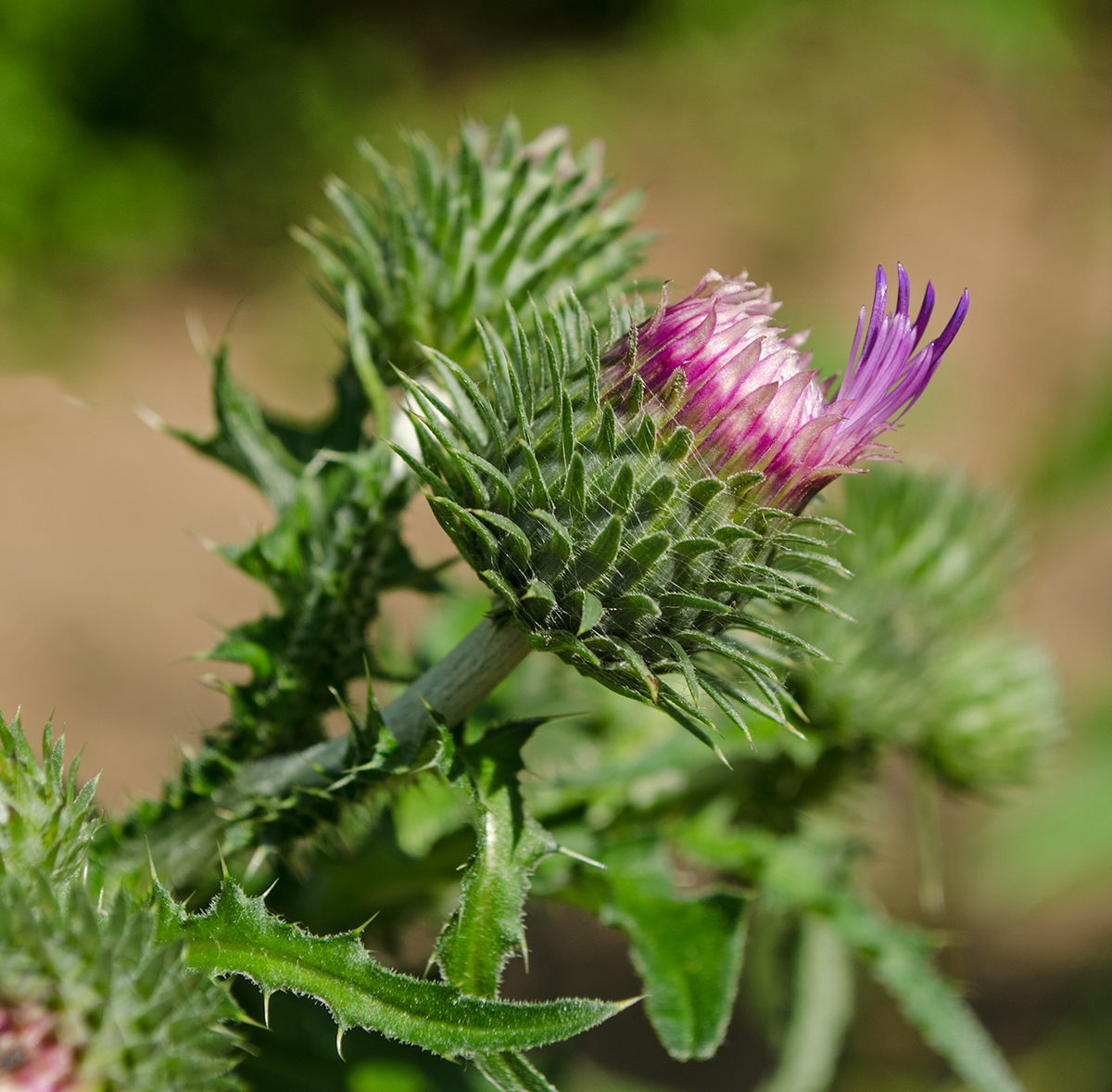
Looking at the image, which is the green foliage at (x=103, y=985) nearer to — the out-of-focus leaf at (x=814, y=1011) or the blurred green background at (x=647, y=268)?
the blurred green background at (x=647, y=268)

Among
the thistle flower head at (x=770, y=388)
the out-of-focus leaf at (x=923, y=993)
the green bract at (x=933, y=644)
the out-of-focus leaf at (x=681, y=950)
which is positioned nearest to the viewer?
the thistle flower head at (x=770, y=388)

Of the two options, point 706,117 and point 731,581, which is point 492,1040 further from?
point 706,117

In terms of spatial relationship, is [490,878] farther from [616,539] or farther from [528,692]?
[528,692]

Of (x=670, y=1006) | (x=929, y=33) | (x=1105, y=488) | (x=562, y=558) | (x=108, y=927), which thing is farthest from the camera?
(x=929, y=33)

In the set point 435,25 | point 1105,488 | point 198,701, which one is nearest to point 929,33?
point 435,25

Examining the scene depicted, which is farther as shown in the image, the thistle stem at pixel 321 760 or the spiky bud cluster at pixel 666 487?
the thistle stem at pixel 321 760

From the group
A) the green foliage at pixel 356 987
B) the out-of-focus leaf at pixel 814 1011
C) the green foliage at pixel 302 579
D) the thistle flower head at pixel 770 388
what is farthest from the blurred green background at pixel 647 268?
the thistle flower head at pixel 770 388

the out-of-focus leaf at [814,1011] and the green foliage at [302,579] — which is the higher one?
the green foliage at [302,579]

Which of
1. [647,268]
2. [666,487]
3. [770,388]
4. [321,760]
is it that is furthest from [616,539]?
[647,268]
